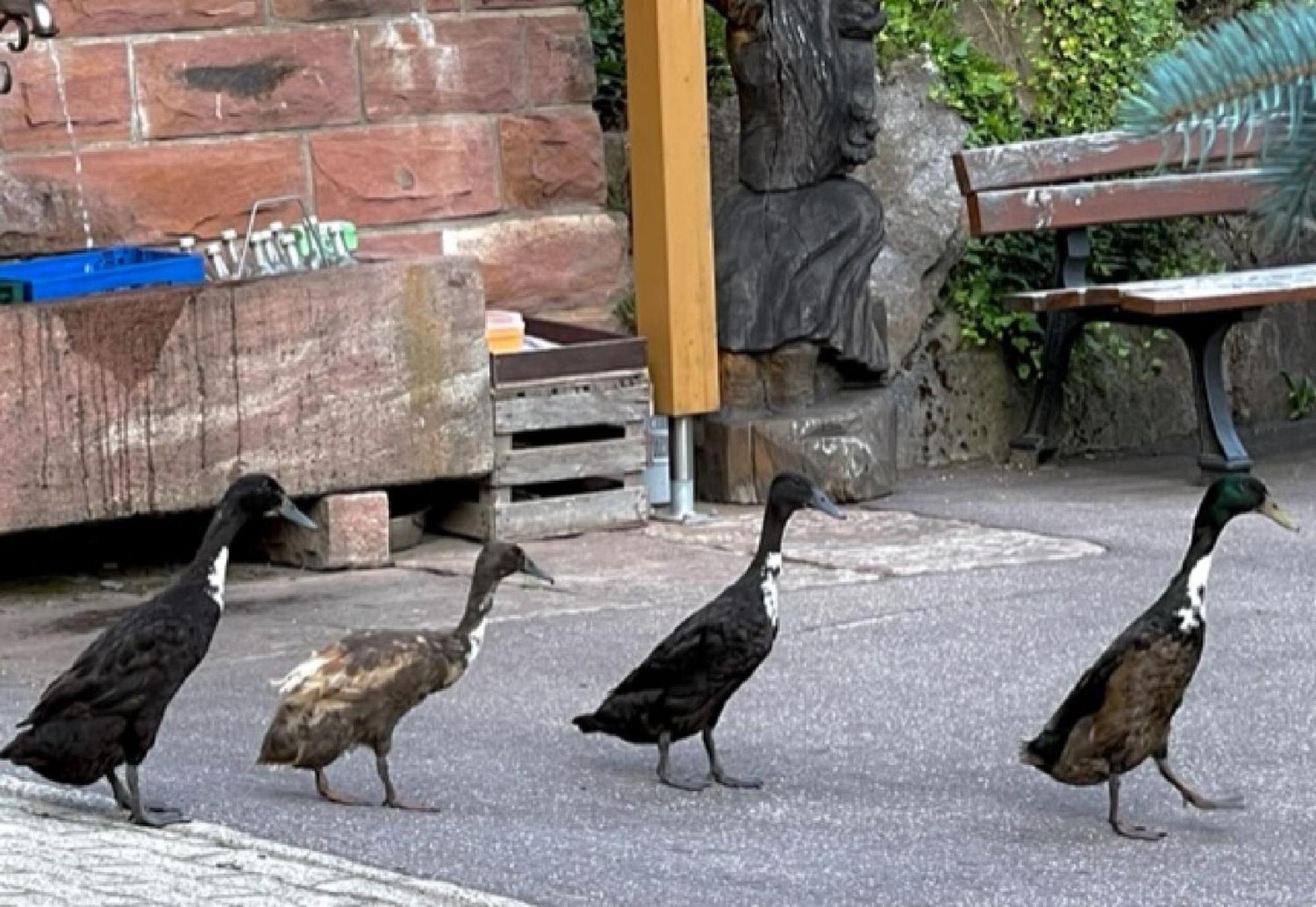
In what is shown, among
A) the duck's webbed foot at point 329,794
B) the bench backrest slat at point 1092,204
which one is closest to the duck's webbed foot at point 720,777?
the duck's webbed foot at point 329,794

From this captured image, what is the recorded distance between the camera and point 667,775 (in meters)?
5.54

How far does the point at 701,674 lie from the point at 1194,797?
110cm

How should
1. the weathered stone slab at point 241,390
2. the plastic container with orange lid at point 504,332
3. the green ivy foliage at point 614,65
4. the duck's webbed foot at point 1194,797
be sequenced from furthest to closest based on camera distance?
the green ivy foliage at point 614,65 → the plastic container with orange lid at point 504,332 → the weathered stone slab at point 241,390 → the duck's webbed foot at point 1194,797

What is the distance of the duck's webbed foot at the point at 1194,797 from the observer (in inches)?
201

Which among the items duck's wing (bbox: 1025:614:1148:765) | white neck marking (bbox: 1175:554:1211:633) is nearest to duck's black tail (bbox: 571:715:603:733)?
duck's wing (bbox: 1025:614:1148:765)

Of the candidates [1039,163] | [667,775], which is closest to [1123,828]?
[667,775]

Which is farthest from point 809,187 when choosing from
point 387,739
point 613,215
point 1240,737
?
point 387,739

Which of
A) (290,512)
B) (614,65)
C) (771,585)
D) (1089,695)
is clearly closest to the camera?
(1089,695)

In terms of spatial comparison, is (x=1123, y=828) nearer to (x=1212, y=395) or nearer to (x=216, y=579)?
(x=216, y=579)

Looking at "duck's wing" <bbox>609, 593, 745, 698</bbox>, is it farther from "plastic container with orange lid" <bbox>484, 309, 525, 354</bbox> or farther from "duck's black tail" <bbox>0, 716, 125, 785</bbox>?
"plastic container with orange lid" <bbox>484, 309, 525, 354</bbox>

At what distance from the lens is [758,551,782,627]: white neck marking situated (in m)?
5.40

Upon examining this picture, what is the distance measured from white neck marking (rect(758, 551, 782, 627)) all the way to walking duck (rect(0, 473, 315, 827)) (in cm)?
122

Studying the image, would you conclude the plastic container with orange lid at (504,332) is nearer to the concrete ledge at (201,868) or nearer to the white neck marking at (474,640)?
the white neck marking at (474,640)

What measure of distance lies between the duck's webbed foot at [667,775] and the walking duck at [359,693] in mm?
490
